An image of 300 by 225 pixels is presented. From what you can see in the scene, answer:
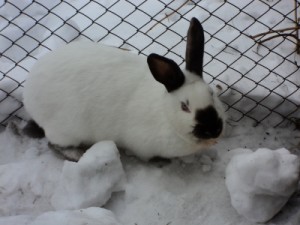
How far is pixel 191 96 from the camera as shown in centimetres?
265

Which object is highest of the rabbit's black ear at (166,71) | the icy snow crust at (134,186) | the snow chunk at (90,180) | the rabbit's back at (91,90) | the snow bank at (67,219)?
the rabbit's black ear at (166,71)

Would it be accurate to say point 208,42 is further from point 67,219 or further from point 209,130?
point 67,219

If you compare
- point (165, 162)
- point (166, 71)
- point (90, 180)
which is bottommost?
point (165, 162)

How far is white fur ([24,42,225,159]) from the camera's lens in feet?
Answer: 9.46

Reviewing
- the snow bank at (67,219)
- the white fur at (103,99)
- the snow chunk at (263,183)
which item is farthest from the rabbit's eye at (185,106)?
the snow bank at (67,219)

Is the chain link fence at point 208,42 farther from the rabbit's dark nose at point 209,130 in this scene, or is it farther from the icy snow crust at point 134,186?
the rabbit's dark nose at point 209,130

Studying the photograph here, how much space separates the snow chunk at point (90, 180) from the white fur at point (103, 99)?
135 mm

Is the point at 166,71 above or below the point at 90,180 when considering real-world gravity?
above

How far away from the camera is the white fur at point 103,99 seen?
9.46ft

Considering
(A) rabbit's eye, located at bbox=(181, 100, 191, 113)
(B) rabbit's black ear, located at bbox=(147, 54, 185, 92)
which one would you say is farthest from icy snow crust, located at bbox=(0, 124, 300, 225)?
(B) rabbit's black ear, located at bbox=(147, 54, 185, 92)

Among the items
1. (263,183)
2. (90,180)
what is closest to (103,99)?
(90,180)

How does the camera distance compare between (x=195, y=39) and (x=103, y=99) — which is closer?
(x=195, y=39)

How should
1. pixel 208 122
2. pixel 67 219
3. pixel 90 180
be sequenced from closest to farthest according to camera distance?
pixel 67 219, pixel 208 122, pixel 90 180

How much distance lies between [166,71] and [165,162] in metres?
0.62
